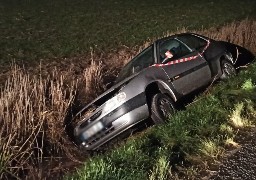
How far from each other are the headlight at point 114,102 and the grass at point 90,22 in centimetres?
517

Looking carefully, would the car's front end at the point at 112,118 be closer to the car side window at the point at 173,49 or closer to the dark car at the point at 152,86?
the dark car at the point at 152,86

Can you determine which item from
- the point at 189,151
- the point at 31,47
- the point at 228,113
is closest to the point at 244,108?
the point at 228,113

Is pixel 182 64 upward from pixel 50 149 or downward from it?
upward

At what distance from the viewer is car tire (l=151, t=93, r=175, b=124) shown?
6.72m

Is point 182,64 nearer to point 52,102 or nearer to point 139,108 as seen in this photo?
point 139,108

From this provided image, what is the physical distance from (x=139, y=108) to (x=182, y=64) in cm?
150

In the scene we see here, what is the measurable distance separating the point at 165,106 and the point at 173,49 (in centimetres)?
150

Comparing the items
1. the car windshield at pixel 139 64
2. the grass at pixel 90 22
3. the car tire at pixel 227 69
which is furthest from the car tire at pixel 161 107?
the grass at pixel 90 22

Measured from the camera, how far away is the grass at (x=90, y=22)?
1324cm

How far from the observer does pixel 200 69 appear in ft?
26.2

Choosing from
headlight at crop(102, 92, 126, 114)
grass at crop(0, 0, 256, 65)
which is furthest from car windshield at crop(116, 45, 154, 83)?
grass at crop(0, 0, 256, 65)

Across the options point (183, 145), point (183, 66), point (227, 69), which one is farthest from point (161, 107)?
point (227, 69)

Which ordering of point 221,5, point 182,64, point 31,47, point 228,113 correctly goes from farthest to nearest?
point 221,5
point 31,47
point 182,64
point 228,113

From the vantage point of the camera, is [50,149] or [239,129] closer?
[239,129]
